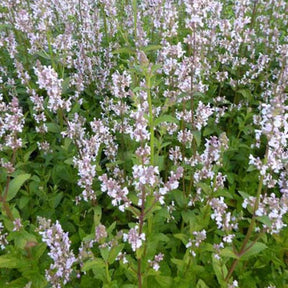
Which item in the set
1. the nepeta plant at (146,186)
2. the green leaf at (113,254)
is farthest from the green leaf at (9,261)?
the green leaf at (113,254)

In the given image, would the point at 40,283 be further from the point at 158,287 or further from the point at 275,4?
the point at 275,4

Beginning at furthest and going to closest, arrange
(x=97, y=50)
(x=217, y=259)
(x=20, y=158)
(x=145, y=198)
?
(x=97, y=50) → (x=20, y=158) → (x=217, y=259) → (x=145, y=198)

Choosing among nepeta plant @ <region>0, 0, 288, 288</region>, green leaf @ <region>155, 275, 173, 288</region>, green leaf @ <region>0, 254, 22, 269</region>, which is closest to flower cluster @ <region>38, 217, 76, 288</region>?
nepeta plant @ <region>0, 0, 288, 288</region>

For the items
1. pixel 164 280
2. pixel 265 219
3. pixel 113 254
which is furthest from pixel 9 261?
pixel 265 219

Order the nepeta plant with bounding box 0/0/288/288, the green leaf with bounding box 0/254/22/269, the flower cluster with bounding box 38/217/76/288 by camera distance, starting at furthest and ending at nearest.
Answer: the green leaf with bounding box 0/254/22/269, the flower cluster with bounding box 38/217/76/288, the nepeta plant with bounding box 0/0/288/288

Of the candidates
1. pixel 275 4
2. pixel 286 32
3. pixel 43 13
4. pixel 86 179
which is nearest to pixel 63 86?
pixel 43 13

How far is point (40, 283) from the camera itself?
11.0 ft

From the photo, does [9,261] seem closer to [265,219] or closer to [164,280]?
[164,280]

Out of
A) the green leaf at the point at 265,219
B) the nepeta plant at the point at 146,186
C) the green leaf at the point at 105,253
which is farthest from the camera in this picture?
the nepeta plant at the point at 146,186

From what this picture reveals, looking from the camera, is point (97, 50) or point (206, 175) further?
point (97, 50)

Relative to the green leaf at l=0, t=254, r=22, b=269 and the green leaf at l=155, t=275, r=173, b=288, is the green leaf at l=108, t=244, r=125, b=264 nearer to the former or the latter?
the green leaf at l=155, t=275, r=173, b=288

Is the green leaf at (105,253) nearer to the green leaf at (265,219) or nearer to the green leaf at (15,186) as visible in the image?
the green leaf at (15,186)

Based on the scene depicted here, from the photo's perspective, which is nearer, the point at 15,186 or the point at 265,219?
the point at 265,219

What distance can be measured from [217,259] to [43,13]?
3.53 metres
